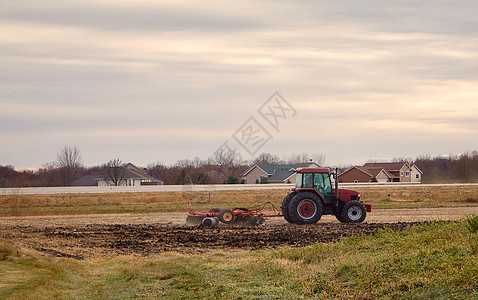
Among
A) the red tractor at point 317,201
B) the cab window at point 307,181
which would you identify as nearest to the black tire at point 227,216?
the red tractor at point 317,201

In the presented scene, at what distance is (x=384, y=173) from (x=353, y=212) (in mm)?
91894

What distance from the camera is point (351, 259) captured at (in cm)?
1305

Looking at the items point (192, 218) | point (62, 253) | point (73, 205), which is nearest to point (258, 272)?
point (62, 253)

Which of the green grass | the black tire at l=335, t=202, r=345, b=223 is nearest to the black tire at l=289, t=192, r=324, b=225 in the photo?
the black tire at l=335, t=202, r=345, b=223

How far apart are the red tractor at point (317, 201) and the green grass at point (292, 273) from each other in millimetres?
10082

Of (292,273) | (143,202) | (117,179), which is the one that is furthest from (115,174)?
(292,273)

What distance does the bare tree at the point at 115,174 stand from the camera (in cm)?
9694

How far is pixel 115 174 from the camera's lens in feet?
317

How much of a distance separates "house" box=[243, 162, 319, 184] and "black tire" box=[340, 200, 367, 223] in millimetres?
74455

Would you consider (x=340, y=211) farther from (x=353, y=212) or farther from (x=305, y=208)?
(x=305, y=208)

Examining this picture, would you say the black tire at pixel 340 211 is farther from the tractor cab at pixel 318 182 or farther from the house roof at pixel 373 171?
the house roof at pixel 373 171

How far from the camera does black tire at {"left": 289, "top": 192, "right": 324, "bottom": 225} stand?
2727cm

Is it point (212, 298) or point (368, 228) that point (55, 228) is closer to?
point (368, 228)

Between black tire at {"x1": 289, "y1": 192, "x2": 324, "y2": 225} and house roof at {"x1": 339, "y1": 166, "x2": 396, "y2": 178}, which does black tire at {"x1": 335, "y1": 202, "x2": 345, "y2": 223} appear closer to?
black tire at {"x1": 289, "y1": 192, "x2": 324, "y2": 225}
